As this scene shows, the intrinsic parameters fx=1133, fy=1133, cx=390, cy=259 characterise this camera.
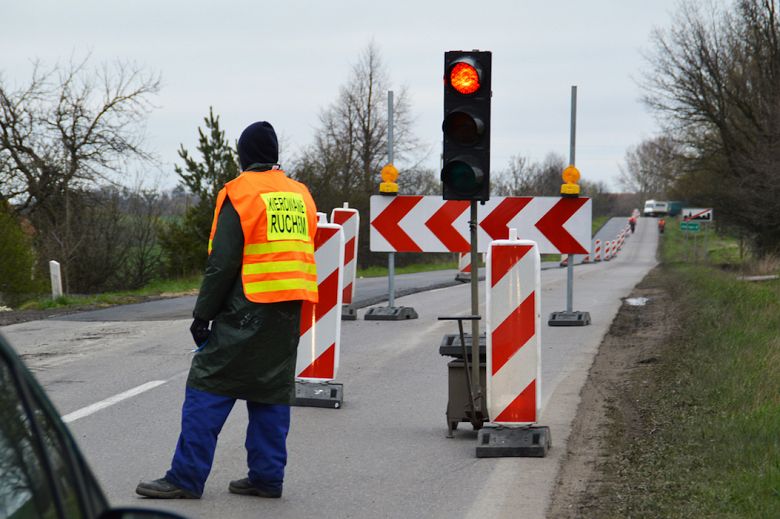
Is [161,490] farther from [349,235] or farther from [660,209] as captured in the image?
[660,209]

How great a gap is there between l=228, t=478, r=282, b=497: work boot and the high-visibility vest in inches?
40.6

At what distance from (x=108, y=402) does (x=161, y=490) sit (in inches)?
130

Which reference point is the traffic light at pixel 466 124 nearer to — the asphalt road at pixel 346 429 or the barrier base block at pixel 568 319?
the asphalt road at pixel 346 429

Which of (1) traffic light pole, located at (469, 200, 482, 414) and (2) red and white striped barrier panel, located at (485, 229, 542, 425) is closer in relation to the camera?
(2) red and white striped barrier panel, located at (485, 229, 542, 425)

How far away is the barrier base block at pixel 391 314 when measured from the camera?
16.7m

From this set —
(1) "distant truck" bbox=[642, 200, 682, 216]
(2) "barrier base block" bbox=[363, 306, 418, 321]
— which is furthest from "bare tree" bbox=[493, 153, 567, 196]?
(2) "barrier base block" bbox=[363, 306, 418, 321]

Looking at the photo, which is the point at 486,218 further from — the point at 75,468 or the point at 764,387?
the point at 75,468

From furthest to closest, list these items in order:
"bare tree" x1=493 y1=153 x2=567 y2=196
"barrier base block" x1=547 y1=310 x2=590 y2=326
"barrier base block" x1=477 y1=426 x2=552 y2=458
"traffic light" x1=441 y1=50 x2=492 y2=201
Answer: "bare tree" x1=493 y1=153 x2=567 y2=196 < "barrier base block" x1=547 y1=310 x2=590 y2=326 < "traffic light" x1=441 y1=50 x2=492 y2=201 < "barrier base block" x1=477 y1=426 x2=552 y2=458

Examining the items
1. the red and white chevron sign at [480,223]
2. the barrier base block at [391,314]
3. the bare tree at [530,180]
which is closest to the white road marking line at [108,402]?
the red and white chevron sign at [480,223]

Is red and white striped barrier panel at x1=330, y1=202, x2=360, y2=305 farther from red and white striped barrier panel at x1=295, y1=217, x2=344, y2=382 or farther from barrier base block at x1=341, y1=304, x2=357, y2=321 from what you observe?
red and white striped barrier panel at x1=295, y1=217, x2=344, y2=382

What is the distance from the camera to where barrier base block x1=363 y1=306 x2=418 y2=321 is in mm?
16688

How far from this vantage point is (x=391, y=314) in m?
16.7

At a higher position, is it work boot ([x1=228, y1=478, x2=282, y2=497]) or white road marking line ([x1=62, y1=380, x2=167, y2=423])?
work boot ([x1=228, y1=478, x2=282, y2=497])

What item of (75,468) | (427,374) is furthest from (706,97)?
(75,468)
